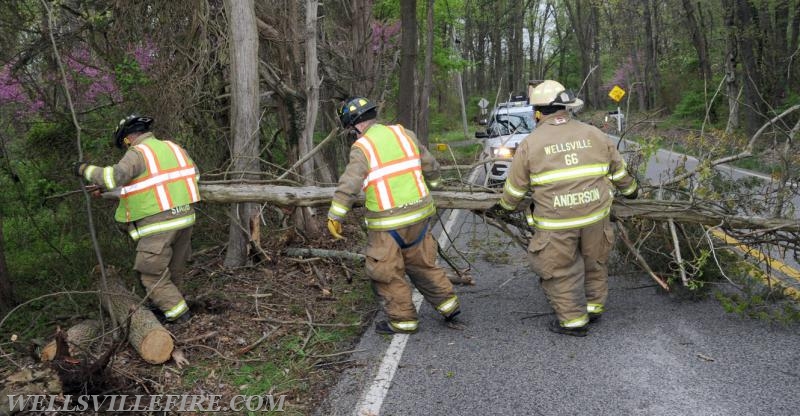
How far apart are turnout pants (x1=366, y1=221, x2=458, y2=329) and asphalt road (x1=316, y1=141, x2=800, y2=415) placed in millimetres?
214

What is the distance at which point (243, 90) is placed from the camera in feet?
20.9

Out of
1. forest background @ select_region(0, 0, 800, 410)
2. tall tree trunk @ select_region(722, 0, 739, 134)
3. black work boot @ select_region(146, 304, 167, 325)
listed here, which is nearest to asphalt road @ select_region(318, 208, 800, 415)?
forest background @ select_region(0, 0, 800, 410)

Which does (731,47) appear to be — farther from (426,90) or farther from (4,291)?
(4,291)

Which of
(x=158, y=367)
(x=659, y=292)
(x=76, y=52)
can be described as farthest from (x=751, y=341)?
(x=76, y=52)

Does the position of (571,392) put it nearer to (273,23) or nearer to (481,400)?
(481,400)

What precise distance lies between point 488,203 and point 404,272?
1.04 metres

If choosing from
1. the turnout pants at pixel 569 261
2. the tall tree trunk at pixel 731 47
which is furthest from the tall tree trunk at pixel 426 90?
the turnout pants at pixel 569 261

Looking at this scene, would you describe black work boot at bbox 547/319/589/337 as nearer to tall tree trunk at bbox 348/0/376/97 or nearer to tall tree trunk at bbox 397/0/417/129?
tall tree trunk at bbox 397/0/417/129

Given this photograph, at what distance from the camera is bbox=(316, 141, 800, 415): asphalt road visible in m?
3.53

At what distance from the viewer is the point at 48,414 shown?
349 centimetres

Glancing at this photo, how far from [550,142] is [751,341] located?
2.01 metres

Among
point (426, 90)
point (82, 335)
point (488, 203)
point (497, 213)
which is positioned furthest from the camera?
point (426, 90)

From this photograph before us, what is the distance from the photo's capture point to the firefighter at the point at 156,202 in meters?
4.95

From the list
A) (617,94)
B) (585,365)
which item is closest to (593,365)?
(585,365)
